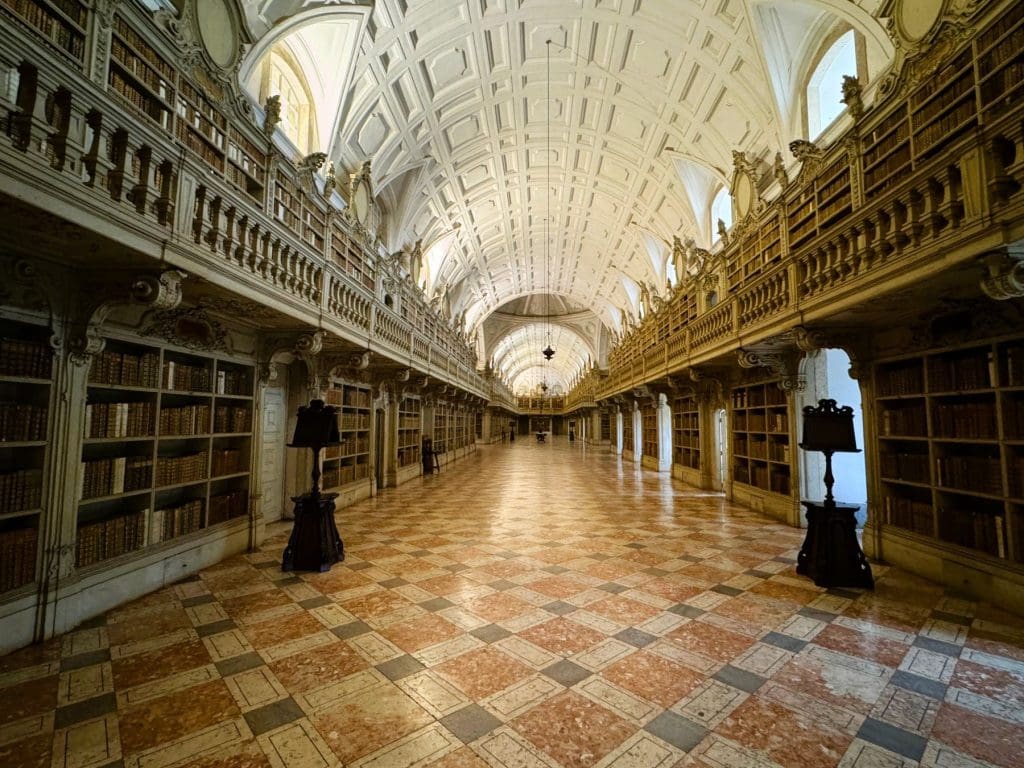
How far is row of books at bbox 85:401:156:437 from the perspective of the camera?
3816mm

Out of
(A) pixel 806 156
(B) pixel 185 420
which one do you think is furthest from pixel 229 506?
(A) pixel 806 156

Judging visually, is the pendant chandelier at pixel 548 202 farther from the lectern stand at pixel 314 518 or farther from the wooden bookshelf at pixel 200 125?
the lectern stand at pixel 314 518

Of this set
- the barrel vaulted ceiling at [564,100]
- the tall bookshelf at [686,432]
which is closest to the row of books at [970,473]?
the barrel vaulted ceiling at [564,100]

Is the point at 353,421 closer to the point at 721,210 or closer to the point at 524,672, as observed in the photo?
the point at 524,672

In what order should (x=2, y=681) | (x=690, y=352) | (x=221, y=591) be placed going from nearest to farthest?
(x=2, y=681) < (x=221, y=591) < (x=690, y=352)

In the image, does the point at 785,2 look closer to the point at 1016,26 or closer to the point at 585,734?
the point at 1016,26

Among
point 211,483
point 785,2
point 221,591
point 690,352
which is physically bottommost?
point 221,591

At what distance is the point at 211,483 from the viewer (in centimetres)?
530

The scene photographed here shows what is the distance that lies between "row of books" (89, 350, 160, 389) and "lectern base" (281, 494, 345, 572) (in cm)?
185

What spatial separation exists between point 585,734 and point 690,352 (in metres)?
8.54

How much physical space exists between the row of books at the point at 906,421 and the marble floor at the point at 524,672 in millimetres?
1606

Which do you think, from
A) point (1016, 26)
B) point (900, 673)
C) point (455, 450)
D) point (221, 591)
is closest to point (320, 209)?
point (221, 591)

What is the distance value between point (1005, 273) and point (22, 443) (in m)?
7.11

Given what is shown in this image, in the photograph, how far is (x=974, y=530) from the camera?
4238mm
